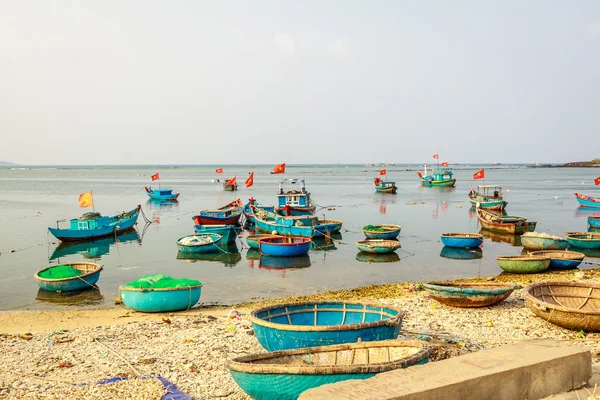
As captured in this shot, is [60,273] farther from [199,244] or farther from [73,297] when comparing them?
[199,244]

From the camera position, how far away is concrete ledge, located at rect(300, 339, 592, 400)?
5.45 metres

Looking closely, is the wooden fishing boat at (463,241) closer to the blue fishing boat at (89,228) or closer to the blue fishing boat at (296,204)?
the blue fishing boat at (296,204)

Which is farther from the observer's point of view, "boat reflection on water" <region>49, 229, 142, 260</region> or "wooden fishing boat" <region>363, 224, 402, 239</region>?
"wooden fishing boat" <region>363, 224, 402, 239</region>

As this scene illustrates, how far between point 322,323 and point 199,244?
15.7 metres

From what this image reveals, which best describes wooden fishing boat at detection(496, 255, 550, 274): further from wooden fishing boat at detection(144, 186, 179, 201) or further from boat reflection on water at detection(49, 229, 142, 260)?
wooden fishing boat at detection(144, 186, 179, 201)

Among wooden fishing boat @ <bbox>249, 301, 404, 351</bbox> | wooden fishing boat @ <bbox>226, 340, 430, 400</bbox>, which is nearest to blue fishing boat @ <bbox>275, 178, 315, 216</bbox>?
wooden fishing boat @ <bbox>249, 301, 404, 351</bbox>

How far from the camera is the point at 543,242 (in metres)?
24.0

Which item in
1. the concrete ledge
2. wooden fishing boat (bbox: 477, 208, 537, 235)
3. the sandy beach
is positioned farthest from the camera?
wooden fishing boat (bbox: 477, 208, 537, 235)

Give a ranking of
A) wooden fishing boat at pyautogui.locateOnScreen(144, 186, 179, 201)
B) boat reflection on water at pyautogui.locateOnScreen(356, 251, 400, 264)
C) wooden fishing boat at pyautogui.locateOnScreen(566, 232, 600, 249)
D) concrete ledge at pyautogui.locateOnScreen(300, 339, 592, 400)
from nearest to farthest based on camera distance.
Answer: concrete ledge at pyautogui.locateOnScreen(300, 339, 592, 400) < boat reflection on water at pyautogui.locateOnScreen(356, 251, 400, 264) < wooden fishing boat at pyautogui.locateOnScreen(566, 232, 600, 249) < wooden fishing boat at pyautogui.locateOnScreen(144, 186, 179, 201)

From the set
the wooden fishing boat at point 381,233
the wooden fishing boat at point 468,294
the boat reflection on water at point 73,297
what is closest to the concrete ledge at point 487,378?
the wooden fishing boat at point 468,294

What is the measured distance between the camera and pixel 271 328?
877cm

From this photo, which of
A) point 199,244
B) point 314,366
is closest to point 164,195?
point 199,244

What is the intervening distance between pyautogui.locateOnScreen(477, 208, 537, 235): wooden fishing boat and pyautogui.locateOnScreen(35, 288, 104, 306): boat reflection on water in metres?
23.7

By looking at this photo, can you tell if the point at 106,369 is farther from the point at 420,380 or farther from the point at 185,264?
the point at 185,264
